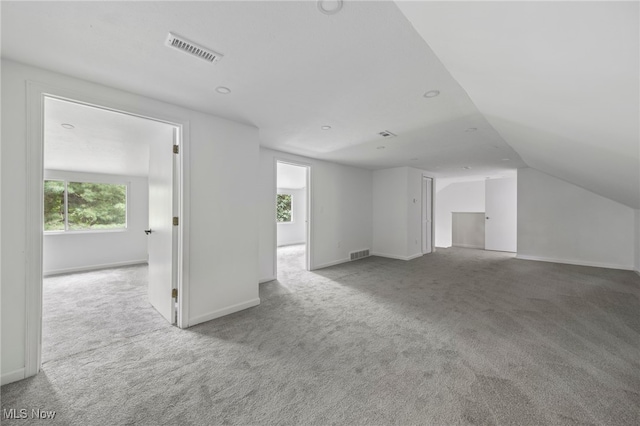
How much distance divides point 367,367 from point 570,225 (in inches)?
A: 253

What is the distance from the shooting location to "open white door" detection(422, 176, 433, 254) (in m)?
6.71

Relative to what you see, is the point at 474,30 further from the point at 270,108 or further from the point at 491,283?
the point at 491,283

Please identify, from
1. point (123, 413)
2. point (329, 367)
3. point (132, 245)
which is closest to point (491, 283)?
point (329, 367)

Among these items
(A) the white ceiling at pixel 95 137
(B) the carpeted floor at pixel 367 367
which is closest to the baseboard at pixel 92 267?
(A) the white ceiling at pixel 95 137

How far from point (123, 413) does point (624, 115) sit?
11.5 feet

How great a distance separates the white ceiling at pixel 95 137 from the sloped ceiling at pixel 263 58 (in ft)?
2.51

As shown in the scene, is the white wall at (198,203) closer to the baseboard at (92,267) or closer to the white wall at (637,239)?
the baseboard at (92,267)

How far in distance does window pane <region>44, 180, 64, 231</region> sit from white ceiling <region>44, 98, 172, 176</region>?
0.41 m

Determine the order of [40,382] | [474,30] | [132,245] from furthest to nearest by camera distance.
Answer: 1. [132,245]
2. [40,382]
3. [474,30]

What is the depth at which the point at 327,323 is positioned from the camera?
8.65ft

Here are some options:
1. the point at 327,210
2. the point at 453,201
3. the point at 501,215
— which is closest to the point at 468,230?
the point at 501,215

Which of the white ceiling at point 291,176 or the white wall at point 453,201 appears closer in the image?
the white ceiling at point 291,176

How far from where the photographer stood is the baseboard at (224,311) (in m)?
2.64

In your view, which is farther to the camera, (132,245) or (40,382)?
(132,245)
